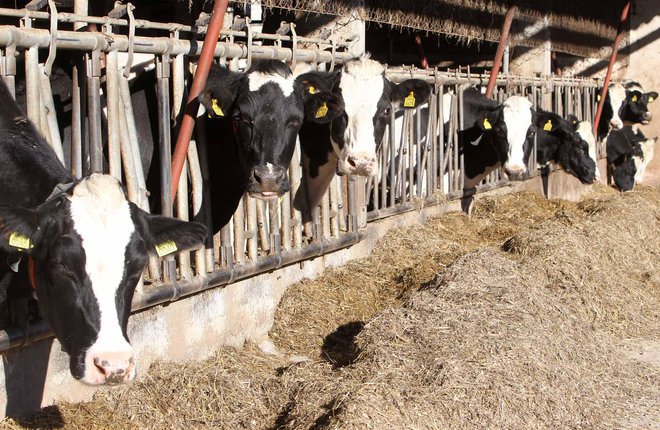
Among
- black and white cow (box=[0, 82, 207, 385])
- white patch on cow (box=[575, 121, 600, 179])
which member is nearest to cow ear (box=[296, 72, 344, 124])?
black and white cow (box=[0, 82, 207, 385])

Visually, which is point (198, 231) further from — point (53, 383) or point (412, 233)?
point (412, 233)

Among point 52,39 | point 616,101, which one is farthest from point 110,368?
point 616,101

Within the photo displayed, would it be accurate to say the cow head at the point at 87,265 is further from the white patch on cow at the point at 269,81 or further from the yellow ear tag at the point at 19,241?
the white patch on cow at the point at 269,81

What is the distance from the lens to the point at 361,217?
8.38 metres

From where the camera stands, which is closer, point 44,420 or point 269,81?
point 44,420

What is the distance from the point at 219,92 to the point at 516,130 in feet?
19.5

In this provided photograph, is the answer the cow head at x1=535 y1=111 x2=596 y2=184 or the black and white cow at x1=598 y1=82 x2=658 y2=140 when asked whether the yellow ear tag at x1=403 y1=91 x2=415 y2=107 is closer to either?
the cow head at x1=535 y1=111 x2=596 y2=184

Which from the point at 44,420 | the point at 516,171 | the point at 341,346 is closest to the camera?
the point at 44,420

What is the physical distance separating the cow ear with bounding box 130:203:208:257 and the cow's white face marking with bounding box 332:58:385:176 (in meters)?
2.80

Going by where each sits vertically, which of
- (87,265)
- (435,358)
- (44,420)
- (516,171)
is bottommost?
(44,420)

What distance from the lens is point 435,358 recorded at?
5547 mm

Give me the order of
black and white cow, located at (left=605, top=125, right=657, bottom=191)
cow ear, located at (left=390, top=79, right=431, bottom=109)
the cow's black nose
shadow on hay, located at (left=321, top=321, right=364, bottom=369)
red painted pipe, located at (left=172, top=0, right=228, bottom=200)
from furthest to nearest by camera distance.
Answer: black and white cow, located at (left=605, top=125, right=657, bottom=191) → cow ear, located at (left=390, top=79, right=431, bottom=109) → shadow on hay, located at (left=321, top=321, right=364, bottom=369) → the cow's black nose → red painted pipe, located at (left=172, top=0, right=228, bottom=200)

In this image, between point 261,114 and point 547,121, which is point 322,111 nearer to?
point 261,114

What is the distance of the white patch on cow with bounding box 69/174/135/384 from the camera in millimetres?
3805
